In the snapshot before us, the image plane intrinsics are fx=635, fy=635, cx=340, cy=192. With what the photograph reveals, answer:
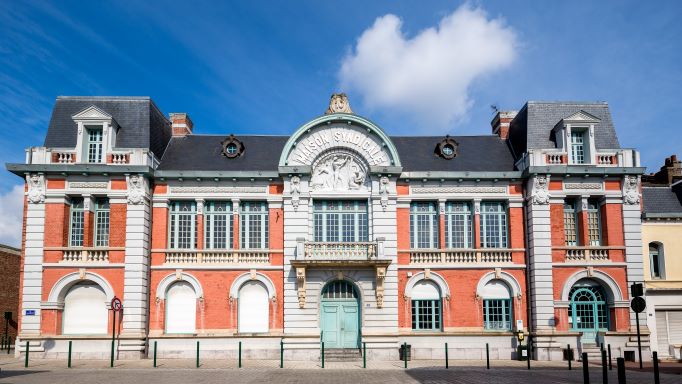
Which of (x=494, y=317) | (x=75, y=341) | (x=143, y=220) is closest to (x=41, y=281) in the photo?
(x=75, y=341)

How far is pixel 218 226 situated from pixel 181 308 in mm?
3972

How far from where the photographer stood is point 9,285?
3978cm

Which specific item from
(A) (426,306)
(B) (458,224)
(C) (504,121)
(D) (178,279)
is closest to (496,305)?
(A) (426,306)

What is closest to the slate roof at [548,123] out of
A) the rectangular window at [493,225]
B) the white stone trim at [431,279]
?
the rectangular window at [493,225]

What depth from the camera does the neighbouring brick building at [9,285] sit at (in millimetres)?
38719

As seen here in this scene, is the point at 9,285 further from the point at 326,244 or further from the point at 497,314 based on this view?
the point at 497,314

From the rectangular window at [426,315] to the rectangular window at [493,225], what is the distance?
3600mm

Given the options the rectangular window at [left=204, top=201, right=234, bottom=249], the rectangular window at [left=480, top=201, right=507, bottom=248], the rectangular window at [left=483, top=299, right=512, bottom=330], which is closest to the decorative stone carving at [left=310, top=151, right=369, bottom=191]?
Answer: the rectangular window at [left=204, top=201, right=234, bottom=249]

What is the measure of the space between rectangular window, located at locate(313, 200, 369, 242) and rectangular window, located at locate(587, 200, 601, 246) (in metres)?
10.2

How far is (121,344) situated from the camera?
2669 centimetres

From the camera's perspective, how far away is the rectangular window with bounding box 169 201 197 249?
28.8m

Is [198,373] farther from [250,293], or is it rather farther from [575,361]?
[575,361]

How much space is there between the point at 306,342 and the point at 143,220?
29.1ft

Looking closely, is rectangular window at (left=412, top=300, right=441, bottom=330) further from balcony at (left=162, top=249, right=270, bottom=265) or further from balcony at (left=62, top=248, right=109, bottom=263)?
balcony at (left=62, top=248, right=109, bottom=263)
